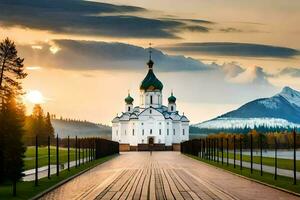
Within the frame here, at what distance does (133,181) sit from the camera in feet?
127

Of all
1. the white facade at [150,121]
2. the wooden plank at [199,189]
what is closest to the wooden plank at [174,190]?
the wooden plank at [199,189]

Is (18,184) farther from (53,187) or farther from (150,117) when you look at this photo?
(150,117)

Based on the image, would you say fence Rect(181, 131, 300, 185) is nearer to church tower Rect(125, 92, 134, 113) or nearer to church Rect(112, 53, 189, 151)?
church Rect(112, 53, 189, 151)

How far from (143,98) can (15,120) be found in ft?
480

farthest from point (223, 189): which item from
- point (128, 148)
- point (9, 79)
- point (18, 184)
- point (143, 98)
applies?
point (143, 98)

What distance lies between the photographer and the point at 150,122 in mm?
176875

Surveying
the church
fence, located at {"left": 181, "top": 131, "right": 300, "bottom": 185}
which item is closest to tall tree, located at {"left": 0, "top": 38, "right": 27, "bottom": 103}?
fence, located at {"left": 181, "top": 131, "right": 300, "bottom": 185}

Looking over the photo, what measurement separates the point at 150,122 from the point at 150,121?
0.24 meters

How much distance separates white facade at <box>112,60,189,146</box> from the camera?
177 m

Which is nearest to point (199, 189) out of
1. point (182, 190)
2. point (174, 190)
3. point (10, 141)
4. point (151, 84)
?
point (182, 190)

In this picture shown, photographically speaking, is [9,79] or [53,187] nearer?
[53,187]

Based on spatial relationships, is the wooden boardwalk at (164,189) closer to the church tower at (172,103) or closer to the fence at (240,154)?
the fence at (240,154)

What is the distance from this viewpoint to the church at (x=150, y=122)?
176250 millimetres

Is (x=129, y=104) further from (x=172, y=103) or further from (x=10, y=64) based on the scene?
(x=10, y=64)
